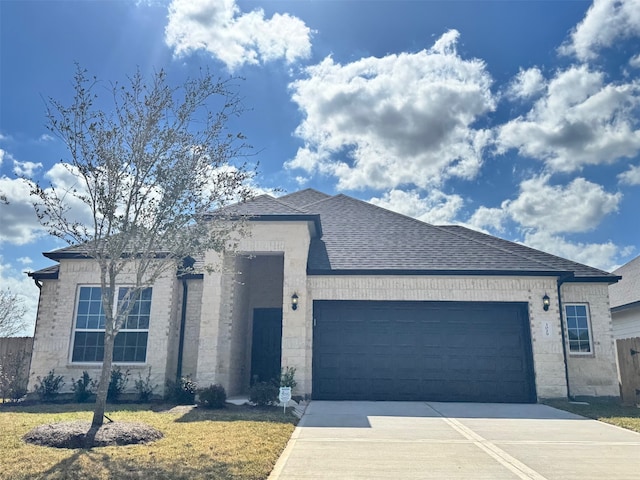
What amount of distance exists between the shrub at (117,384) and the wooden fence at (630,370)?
13149 millimetres

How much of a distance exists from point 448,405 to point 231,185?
7.62m

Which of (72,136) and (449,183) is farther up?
(449,183)

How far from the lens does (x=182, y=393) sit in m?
11.4

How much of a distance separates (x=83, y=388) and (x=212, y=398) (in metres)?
3.77

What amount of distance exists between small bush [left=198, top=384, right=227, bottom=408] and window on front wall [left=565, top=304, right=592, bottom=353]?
985cm

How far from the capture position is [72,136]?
7895mm

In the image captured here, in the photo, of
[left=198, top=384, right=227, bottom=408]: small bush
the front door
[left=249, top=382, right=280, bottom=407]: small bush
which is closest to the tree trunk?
[left=198, top=384, right=227, bottom=408]: small bush

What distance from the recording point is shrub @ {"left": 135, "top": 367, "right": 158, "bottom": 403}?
39.1 ft

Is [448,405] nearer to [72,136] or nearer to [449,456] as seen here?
[449,456]

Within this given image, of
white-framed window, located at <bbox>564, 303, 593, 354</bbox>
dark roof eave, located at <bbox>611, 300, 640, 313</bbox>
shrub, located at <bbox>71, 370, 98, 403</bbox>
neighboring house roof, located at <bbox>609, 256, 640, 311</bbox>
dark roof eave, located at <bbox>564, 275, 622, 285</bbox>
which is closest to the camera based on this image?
shrub, located at <bbox>71, 370, 98, 403</bbox>

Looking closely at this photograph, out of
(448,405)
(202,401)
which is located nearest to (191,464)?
(202,401)

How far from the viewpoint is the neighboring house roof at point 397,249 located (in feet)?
41.9

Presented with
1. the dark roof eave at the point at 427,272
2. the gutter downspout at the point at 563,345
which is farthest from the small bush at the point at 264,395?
the gutter downspout at the point at 563,345

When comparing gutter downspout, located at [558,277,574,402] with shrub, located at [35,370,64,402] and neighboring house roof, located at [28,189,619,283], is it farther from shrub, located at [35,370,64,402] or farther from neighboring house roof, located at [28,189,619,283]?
shrub, located at [35,370,64,402]
